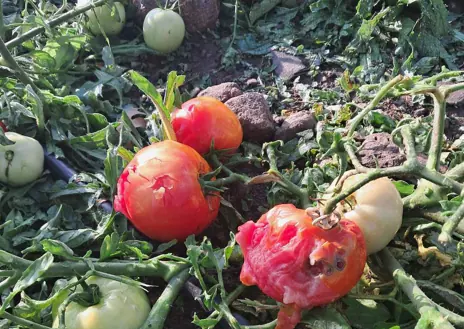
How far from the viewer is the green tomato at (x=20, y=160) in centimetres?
213

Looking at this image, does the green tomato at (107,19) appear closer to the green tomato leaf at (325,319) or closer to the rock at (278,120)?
the rock at (278,120)

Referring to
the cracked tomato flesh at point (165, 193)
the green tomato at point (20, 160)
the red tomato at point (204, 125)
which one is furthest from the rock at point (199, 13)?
the cracked tomato flesh at point (165, 193)

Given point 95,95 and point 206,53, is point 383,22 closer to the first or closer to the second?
point 206,53

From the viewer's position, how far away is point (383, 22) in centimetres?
300

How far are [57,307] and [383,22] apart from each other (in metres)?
2.20

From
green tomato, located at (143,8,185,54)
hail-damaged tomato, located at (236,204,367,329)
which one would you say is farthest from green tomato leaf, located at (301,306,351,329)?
green tomato, located at (143,8,185,54)

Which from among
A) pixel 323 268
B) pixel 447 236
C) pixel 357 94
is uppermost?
pixel 447 236

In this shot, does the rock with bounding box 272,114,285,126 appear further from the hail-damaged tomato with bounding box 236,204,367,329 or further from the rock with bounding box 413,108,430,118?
the hail-damaged tomato with bounding box 236,204,367,329

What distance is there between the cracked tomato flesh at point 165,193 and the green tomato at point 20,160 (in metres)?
0.49

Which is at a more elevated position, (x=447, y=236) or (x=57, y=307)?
(x=447, y=236)

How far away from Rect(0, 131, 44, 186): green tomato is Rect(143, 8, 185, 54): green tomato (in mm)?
996

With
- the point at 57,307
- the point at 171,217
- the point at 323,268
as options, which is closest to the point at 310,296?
the point at 323,268

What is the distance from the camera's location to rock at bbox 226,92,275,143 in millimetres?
2346

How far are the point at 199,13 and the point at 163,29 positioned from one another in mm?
268
